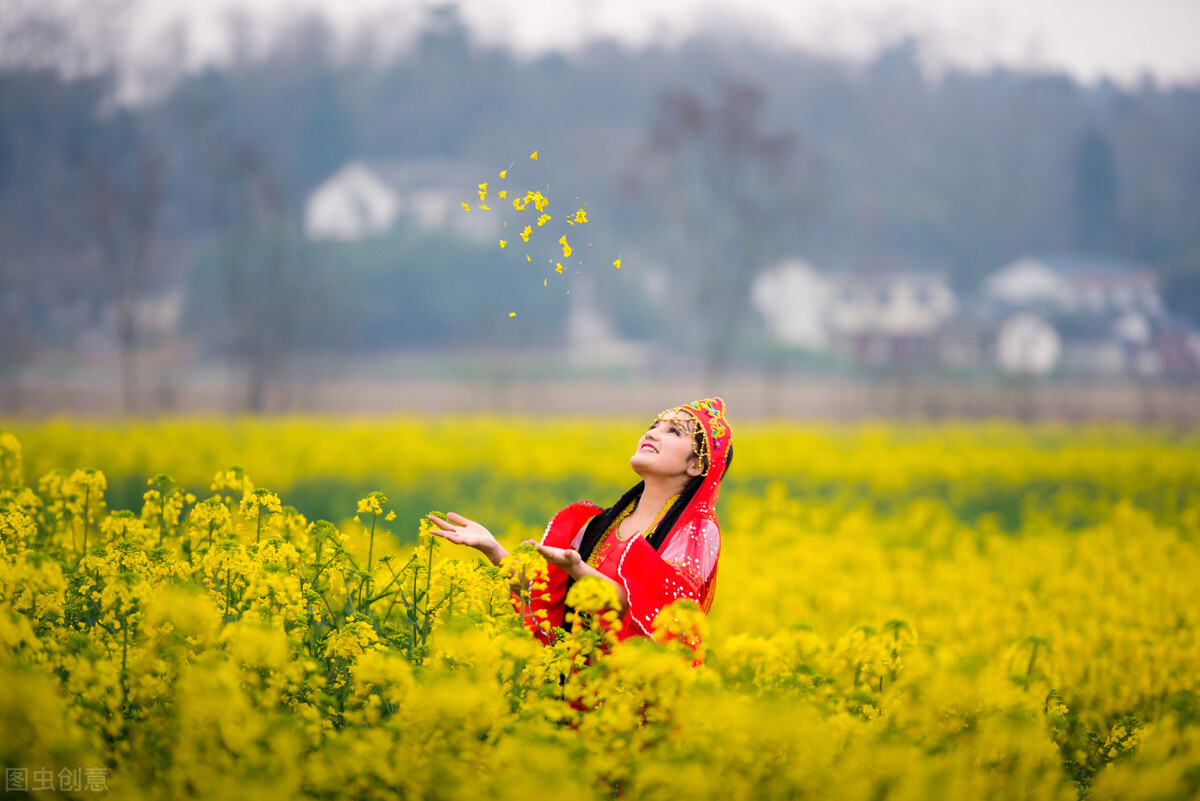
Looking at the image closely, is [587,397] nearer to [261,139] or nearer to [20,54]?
[20,54]

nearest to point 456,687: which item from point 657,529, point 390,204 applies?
point 657,529

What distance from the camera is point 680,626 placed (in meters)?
3.07

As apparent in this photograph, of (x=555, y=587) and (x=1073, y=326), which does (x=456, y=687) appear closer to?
(x=555, y=587)

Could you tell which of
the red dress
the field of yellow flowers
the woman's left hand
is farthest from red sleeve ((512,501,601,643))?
the woman's left hand

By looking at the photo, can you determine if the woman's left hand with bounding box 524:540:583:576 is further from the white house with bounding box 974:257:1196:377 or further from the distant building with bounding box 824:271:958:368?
the distant building with bounding box 824:271:958:368

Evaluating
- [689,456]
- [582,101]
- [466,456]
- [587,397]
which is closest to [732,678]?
[689,456]

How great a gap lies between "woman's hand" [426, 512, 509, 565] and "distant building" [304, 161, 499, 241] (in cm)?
4159

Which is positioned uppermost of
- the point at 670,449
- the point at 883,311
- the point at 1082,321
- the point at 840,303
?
the point at 840,303

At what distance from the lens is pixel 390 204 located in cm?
5078

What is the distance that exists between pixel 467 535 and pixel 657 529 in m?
0.61

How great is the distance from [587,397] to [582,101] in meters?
37.1

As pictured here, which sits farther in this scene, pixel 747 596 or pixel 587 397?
pixel 587 397

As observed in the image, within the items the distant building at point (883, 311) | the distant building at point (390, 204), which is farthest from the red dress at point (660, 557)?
the distant building at point (390, 204)

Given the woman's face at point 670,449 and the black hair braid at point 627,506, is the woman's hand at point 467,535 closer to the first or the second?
the black hair braid at point 627,506
